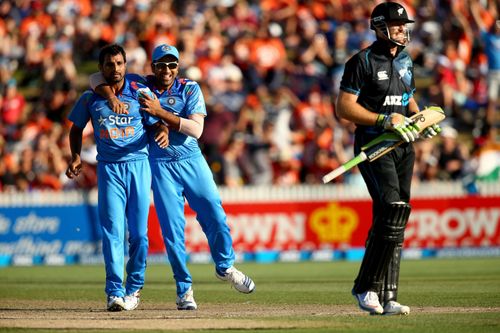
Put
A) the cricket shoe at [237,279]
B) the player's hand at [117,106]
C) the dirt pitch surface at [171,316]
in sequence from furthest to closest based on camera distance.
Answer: the cricket shoe at [237,279] < the player's hand at [117,106] < the dirt pitch surface at [171,316]

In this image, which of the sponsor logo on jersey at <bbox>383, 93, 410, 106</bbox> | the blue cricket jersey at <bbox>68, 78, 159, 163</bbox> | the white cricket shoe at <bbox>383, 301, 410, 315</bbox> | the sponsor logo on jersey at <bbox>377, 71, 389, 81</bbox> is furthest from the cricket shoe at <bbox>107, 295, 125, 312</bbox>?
the sponsor logo on jersey at <bbox>377, 71, 389, 81</bbox>

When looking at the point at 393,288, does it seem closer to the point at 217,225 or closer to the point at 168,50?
the point at 217,225

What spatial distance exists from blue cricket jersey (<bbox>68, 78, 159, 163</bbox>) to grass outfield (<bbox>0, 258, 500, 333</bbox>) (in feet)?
5.24

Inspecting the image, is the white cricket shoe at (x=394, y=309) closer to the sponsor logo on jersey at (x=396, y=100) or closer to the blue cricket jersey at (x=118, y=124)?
the sponsor logo on jersey at (x=396, y=100)

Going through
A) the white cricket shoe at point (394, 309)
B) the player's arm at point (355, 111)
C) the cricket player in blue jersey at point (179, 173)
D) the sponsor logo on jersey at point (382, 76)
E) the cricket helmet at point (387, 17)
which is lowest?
the white cricket shoe at point (394, 309)

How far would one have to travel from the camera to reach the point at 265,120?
2377cm

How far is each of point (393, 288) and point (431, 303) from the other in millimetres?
1521

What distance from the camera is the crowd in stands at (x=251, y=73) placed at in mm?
23250

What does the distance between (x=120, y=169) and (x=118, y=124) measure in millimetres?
452

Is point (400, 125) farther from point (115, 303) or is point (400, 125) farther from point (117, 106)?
point (115, 303)

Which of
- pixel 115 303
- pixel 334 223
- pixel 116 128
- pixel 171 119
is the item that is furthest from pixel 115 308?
pixel 334 223

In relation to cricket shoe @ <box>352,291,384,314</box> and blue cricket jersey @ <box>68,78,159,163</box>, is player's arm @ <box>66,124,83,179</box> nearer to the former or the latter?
blue cricket jersey @ <box>68,78,159,163</box>

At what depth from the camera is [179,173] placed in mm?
11172

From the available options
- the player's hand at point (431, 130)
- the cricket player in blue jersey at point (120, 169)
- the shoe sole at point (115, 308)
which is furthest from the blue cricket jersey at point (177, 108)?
the player's hand at point (431, 130)
